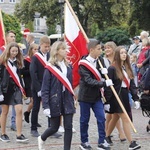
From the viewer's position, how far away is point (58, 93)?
610cm

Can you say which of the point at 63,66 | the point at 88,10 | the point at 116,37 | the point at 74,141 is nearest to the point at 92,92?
the point at 63,66

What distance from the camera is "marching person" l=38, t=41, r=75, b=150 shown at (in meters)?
6.08

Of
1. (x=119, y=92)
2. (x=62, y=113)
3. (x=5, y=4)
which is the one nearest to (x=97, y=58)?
(x=119, y=92)

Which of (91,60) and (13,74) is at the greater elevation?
(91,60)

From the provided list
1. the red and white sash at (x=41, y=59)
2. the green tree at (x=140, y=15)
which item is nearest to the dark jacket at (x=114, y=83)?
the red and white sash at (x=41, y=59)

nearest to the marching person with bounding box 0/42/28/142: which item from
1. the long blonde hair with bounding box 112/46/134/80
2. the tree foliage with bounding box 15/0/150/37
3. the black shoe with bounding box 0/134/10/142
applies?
the black shoe with bounding box 0/134/10/142

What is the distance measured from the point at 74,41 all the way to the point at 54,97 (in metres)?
1.94

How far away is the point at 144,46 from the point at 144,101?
294cm

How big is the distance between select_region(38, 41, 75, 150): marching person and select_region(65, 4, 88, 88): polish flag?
1491 mm

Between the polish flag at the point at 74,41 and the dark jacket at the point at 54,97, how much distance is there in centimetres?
155

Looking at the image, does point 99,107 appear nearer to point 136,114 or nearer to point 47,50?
point 47,50

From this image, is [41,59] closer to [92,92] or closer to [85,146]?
[92,92]

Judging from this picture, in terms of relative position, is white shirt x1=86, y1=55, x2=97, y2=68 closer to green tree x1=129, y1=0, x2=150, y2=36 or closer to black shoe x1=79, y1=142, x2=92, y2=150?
black shoe x1=79, y1=142, x2=92, y2=150

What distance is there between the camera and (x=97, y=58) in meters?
6.79
